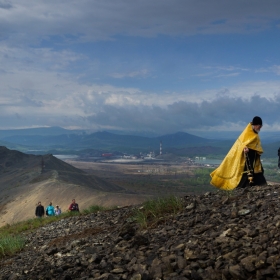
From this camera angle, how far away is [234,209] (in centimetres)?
743

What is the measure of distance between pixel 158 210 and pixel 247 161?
8.57 feet

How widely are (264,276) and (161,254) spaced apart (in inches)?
67.3

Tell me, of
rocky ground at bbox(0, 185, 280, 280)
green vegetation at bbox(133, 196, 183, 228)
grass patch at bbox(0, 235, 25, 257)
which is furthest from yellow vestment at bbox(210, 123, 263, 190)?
grass patch at bbox(0, 235, 25, 257)

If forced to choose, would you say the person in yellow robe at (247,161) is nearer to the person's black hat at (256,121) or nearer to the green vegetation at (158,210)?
the person's black hat at (256,121)

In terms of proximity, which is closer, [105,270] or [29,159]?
[105,270]

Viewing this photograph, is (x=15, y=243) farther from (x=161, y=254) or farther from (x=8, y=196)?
(x=8, y=196)

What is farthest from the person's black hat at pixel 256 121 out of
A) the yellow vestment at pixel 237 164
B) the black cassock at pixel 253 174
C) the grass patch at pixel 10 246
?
the grass patch at pixel 10 246

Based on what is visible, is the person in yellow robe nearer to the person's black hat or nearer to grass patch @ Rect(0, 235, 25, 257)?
the person's black hat

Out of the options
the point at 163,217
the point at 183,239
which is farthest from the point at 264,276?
the point at 163,217

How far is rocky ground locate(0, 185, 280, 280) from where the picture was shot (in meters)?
5.30

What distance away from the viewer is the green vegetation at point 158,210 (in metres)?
8.62

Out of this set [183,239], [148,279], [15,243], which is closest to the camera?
[148,279]

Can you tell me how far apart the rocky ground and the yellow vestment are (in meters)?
1.17

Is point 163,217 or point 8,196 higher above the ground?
point 163,217
